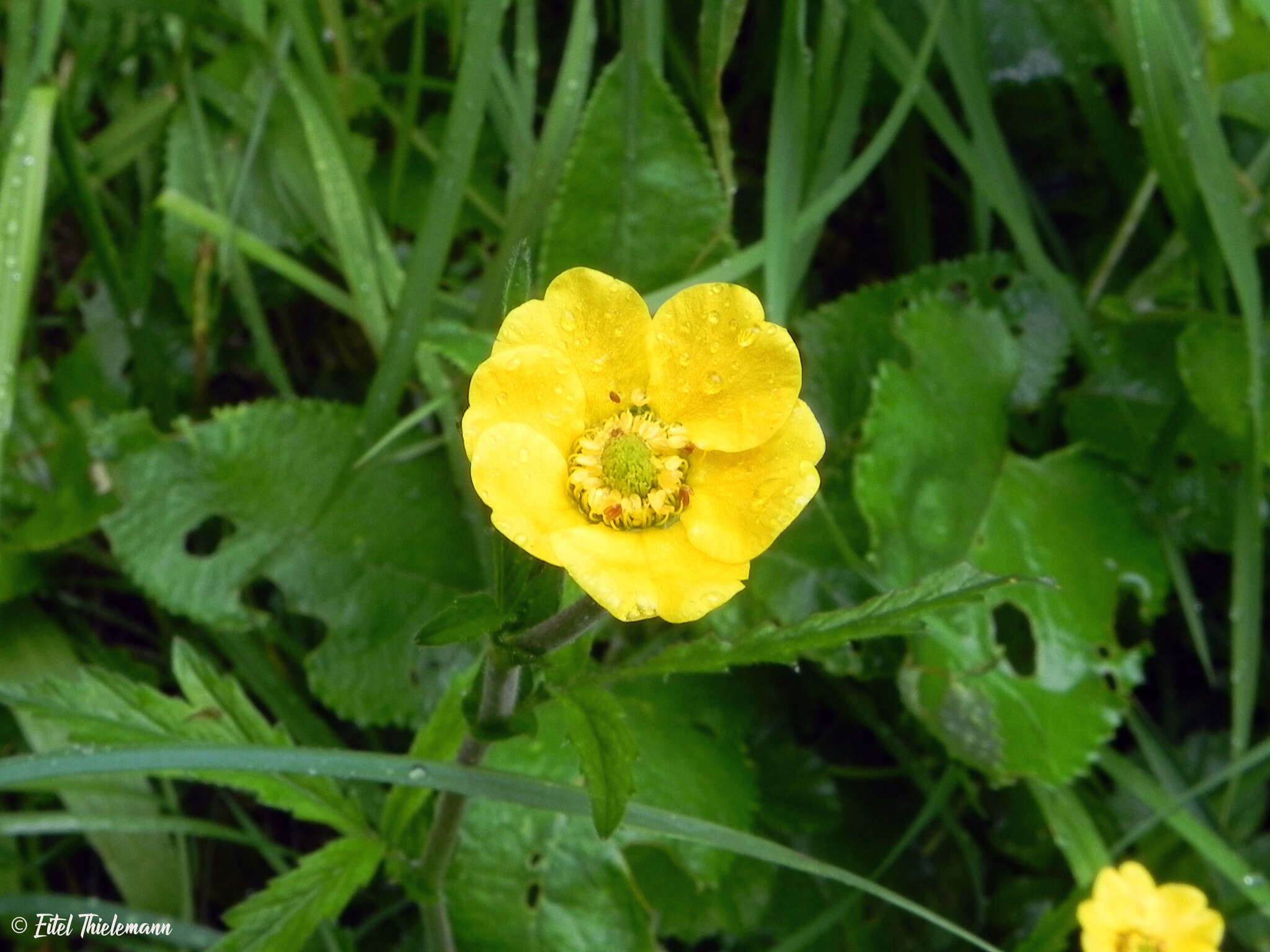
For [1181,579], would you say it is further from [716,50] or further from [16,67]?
[16,67]

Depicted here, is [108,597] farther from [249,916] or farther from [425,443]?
[249,916]

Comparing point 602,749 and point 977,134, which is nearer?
point 602,749

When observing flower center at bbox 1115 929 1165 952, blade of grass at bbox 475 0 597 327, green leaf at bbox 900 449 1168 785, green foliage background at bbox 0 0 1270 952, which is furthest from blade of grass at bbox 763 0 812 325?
flower center at bbox 1115 929 1165 952

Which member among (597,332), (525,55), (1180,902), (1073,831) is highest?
(525,55)

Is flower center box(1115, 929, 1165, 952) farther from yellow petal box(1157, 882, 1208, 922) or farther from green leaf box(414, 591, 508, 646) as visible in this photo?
green leaf box(414, 591, 508, 646)

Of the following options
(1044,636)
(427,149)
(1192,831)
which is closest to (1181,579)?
(1044,636)

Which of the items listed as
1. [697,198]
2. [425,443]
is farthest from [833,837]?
[697,198]
